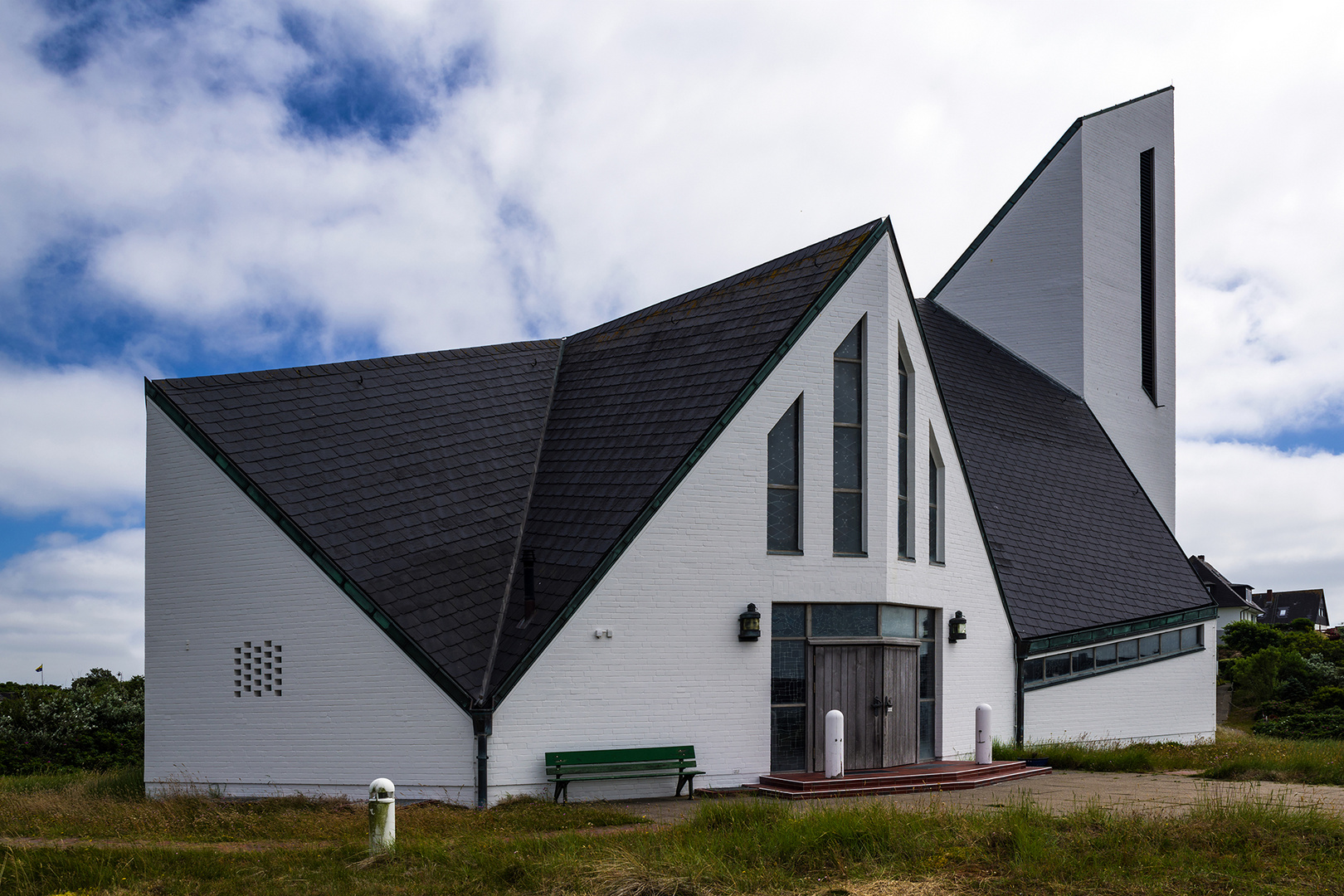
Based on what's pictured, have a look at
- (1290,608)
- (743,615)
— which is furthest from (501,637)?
(1290,608)

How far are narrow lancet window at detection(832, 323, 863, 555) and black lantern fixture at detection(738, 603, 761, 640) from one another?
5.86 feet

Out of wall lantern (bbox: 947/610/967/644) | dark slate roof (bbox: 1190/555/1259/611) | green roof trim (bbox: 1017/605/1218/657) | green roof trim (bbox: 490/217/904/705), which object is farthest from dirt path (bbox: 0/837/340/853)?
dark slate roof (bbox: 1190/555/1259/611)

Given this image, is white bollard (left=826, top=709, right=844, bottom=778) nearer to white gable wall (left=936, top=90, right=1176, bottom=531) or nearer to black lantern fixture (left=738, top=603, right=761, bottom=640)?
black lantern fixture (left=738, top=603, right=761, bottom=640)

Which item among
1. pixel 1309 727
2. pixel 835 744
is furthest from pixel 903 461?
pixel 1309 727

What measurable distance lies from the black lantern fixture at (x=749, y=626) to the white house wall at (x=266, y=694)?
3.94 meters

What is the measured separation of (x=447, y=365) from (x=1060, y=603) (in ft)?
40.2

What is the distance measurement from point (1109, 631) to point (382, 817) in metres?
16.0

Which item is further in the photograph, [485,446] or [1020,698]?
[1020,698]

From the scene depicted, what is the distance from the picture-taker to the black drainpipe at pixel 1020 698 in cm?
1984

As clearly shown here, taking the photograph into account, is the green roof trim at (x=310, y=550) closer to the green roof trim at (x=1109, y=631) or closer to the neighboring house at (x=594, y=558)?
the neighboring house at (x=594, y=558)

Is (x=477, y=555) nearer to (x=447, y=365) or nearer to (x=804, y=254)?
(x=447, y=365)

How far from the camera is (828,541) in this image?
16.2m

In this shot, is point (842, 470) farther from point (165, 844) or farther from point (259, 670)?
point (165, 844)

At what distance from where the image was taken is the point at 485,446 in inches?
699
